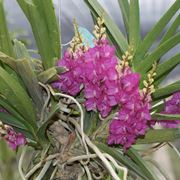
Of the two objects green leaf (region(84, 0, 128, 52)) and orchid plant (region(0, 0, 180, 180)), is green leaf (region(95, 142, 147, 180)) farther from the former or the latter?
green leaf (region(84, 0, 128, 52))

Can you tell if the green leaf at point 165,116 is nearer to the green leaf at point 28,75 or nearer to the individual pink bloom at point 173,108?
the individual pink bloom at point 173,108

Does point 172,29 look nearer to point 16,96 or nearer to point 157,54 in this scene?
point 157,54

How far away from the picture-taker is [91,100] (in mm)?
692

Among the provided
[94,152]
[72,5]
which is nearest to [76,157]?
[94,152]

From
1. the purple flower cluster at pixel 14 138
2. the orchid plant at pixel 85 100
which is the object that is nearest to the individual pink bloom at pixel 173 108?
the orchid plant at pixel 85 100

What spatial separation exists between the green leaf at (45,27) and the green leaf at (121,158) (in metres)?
0.14

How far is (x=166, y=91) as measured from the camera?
727 mm

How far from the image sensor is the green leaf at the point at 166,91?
2.35ft

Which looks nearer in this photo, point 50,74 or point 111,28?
point 50,74

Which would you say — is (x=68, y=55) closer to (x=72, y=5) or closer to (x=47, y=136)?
(x=47, y=136)

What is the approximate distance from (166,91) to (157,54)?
6 centimetres

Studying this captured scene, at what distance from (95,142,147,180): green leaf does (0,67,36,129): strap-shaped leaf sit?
0.36 ft

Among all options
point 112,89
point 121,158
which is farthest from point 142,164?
point 112,89

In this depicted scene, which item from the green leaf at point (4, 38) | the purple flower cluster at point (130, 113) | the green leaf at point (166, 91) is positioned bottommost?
the purple flower cluster at point (130, 113)
